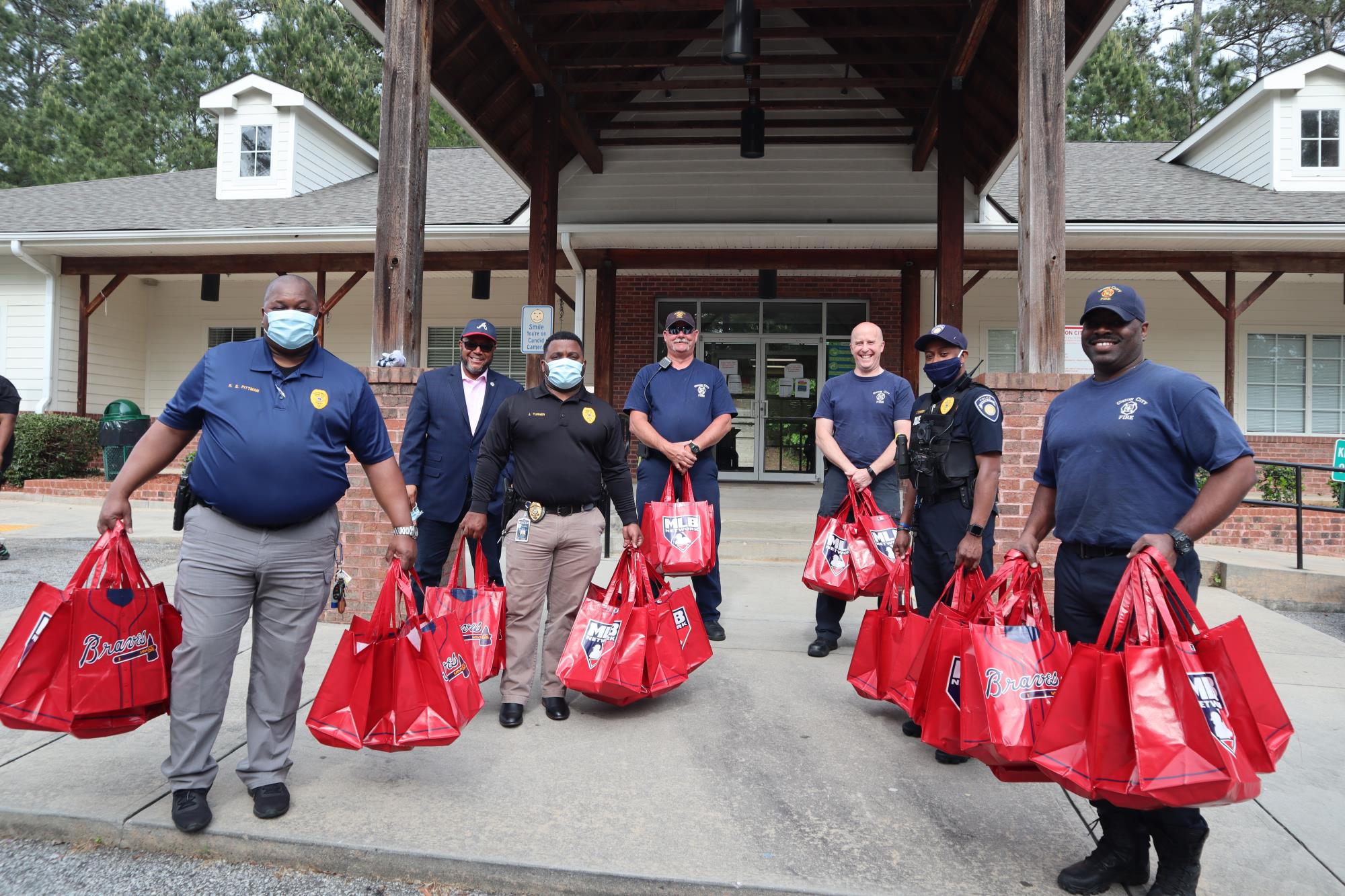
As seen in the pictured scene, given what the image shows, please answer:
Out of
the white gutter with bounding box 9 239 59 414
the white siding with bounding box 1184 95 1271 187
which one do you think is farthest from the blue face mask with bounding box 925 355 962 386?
the white gutter with bounding box 9 239 59 414

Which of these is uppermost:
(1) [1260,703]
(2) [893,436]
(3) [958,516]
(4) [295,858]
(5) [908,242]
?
(5) [908,242]

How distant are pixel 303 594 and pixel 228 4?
108 feet

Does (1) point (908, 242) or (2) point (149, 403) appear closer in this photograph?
(1) point (908, 242)

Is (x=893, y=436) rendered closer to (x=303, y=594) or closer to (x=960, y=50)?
(x=303, y=594)

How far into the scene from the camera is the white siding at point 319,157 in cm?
1521

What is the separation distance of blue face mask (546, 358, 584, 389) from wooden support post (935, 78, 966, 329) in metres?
5.92

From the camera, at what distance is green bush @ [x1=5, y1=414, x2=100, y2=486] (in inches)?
492

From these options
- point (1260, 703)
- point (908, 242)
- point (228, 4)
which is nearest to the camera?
point (1260, 703)

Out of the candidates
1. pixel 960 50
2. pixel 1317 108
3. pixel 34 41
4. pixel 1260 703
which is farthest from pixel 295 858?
pixel 34 41

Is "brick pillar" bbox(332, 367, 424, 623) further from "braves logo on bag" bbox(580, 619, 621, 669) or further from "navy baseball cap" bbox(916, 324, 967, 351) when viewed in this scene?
"navy baseball cap" bbox(916, 324, 967, 351)

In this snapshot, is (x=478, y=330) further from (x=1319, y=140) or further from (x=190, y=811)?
(x=1319, y=140)

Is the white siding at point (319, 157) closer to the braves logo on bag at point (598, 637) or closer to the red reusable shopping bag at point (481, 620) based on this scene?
the red reusable shopping bag at point (481, 620)

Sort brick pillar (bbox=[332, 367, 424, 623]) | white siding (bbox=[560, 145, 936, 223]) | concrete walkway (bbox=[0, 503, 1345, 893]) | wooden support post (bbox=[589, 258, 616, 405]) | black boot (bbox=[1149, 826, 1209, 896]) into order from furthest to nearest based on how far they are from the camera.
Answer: wooden support post (bbox=[589, 258, 616, 405]) < white siding (bbox=[560, 145, 936, 223]) < brick pillar (bbox=[332, 367, 424, 623]) < concrete walkway (bbox=[0, 503, 1345, 893]) < black boot (bbox=[1149, 826, 1209, 896])

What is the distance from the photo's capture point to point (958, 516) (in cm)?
388
